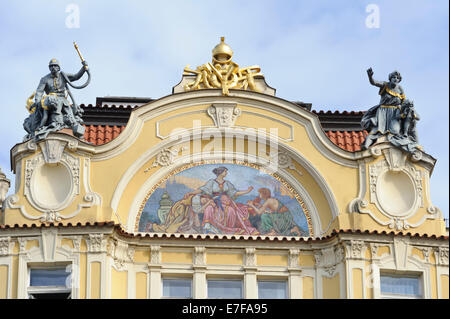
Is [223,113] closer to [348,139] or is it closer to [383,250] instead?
[348,139]

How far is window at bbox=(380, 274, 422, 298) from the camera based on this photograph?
2522 centimetres

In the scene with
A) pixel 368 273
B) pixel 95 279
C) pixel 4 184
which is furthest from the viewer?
pixel 4 184

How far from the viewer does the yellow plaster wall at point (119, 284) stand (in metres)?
24.8

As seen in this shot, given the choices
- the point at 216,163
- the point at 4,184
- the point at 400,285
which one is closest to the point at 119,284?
the point at 216,163

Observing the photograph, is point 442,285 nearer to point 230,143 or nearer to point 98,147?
point 230,143

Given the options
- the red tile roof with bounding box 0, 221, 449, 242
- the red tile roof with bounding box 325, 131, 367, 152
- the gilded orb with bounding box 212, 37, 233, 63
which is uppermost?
the gilded orb with bounding box 212, 37, 233, 63

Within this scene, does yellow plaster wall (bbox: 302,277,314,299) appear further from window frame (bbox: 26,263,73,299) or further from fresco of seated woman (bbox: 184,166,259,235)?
window frame (bbox: 26,263,73,299)

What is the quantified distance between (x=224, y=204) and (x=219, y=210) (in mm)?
166

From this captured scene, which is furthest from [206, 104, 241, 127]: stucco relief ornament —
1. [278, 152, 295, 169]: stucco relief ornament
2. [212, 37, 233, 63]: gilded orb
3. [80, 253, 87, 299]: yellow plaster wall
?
[80, 253, 87, 299]: yellow plaster wall

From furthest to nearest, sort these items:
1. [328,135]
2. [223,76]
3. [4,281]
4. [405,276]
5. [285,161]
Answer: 1. [328,135]
2. [223,76]
3. [285,161]
4. [405,276]
5. [4,281]

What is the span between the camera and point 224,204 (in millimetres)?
26062

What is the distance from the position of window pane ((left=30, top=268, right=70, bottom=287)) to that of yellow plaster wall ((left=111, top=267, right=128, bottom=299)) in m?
0.85

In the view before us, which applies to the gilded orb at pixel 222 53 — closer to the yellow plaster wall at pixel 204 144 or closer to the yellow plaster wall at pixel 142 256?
the yellow plaster wall at pixel 204 144

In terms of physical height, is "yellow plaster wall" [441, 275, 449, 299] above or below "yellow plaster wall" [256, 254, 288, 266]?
below
